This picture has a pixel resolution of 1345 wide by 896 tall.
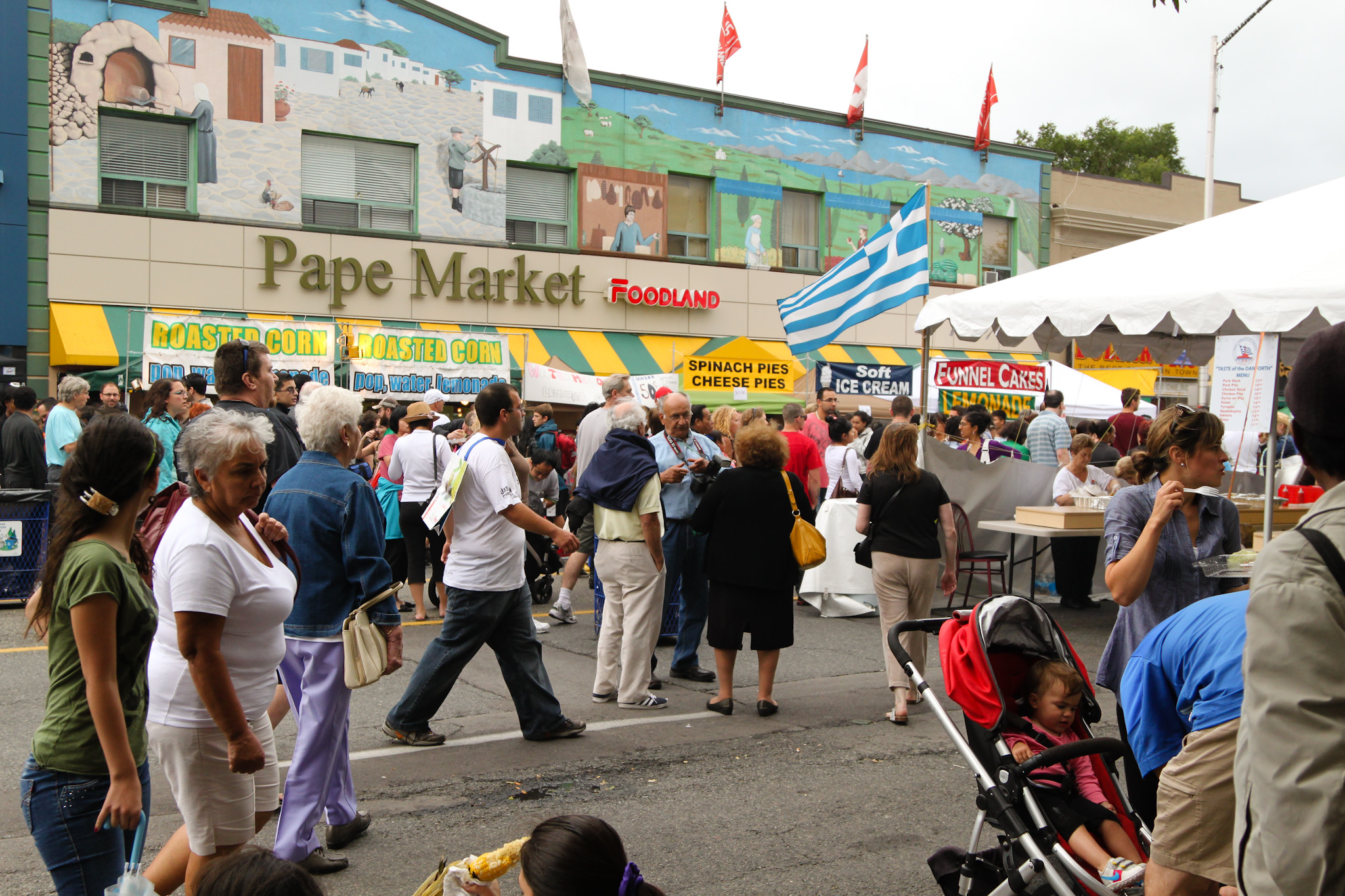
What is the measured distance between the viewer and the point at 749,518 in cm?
693

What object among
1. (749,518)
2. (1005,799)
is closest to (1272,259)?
(749,518)

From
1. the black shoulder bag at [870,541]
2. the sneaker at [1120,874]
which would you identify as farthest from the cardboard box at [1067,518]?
the sneaker at [1120,874]

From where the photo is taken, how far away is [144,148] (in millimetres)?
18391

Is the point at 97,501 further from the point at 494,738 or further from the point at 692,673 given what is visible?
the point at 692,673

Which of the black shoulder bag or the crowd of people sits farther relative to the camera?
the black shoulder bag

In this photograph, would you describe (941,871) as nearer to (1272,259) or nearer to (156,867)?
(156,867)

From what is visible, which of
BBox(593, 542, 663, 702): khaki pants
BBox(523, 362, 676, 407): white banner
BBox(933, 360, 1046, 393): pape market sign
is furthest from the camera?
BBox(933, 360, 1046, 393): pape market sign

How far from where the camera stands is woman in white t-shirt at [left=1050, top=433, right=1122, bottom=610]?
426 inches

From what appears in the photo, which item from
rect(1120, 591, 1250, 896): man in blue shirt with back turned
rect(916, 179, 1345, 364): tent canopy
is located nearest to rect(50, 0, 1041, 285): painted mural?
rect(916, 179, 1345, 364): tent canopy

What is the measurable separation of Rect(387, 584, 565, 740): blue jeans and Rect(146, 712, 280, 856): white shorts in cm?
262

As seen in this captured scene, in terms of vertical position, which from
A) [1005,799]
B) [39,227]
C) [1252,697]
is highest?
[39,227]

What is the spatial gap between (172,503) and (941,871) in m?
3.20

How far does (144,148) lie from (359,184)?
3756mm

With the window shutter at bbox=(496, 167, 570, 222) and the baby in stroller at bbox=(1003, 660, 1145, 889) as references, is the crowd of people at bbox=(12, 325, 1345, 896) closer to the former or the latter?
the baby in stroller at bbox=(1003, 660, 1145, 889)
